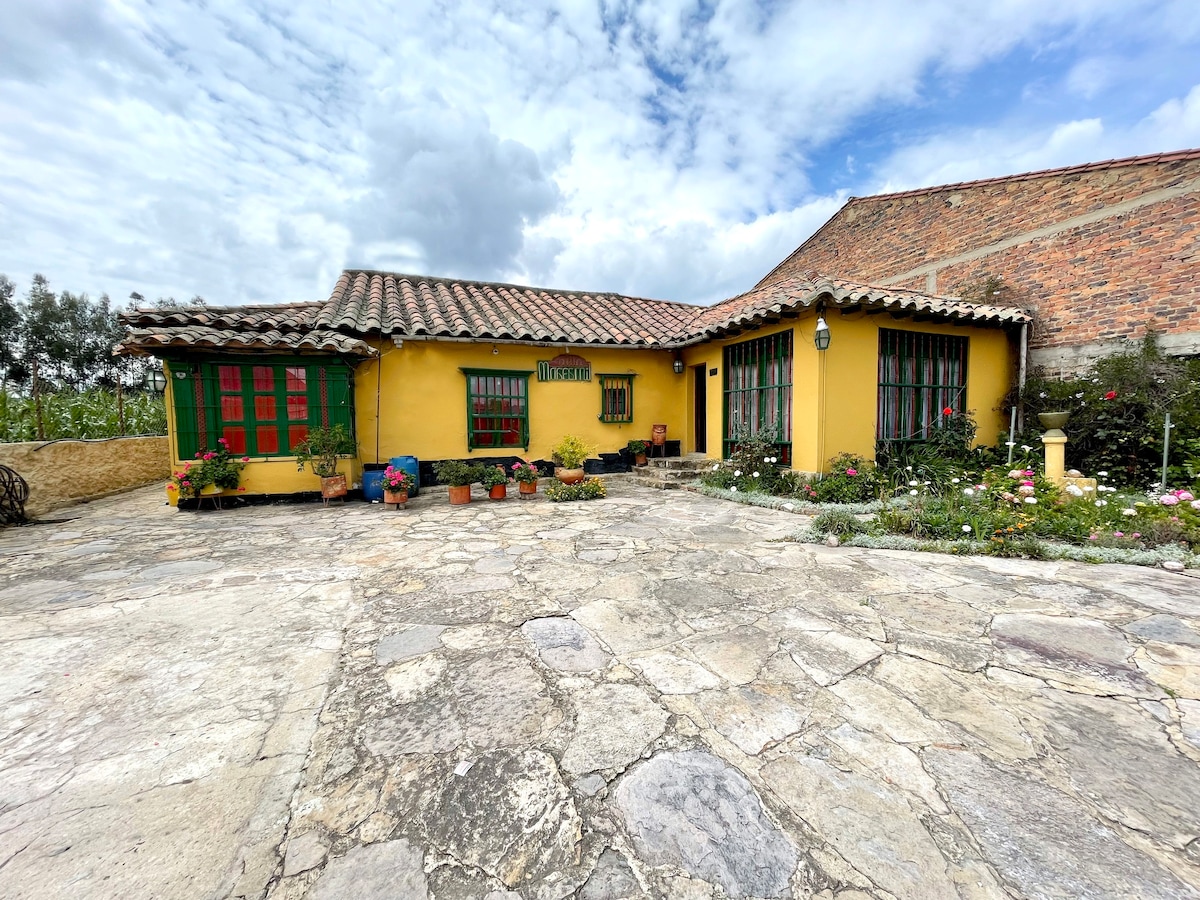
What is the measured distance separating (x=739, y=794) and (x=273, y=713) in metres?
1.94

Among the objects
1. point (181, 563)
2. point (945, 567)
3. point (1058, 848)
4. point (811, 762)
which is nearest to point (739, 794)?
point (811, 762)

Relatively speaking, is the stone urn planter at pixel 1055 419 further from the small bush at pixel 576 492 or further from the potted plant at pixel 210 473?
the potted plant at pixel 210 473

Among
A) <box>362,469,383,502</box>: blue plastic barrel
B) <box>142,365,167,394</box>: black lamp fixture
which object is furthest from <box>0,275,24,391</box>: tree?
<box>362,469,383,502</box>: blue plastic barrel

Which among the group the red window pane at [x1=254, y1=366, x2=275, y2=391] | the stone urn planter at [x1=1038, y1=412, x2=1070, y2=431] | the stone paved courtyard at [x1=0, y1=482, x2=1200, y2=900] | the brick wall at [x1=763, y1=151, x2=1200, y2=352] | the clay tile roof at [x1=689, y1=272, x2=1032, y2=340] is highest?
the brick wall at [x1=763, y1=151, x2=1200, y2=352]

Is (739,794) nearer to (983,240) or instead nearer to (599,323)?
(599,323)

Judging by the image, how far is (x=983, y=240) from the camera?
8.72 metres

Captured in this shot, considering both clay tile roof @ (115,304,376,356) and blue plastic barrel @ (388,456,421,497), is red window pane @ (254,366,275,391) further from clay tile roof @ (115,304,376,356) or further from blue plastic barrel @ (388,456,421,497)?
blue plastic barrel @ (388,456,421,497)

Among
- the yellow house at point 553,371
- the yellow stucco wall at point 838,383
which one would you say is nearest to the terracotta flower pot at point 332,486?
the yellow house at point 553,371

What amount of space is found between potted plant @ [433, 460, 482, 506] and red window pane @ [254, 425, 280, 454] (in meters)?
2.67

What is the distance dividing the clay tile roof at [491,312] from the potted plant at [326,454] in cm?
181

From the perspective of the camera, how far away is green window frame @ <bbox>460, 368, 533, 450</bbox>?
873 centimetres

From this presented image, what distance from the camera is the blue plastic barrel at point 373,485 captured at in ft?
23.6

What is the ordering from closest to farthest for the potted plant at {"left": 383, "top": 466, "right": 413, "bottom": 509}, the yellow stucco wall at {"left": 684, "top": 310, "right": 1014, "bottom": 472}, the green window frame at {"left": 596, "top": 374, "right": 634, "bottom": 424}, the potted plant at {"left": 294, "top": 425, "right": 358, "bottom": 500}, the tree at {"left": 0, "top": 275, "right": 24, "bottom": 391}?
the potted plant at {"left": 383, "top": 466, "right": 413, "bottom": 509} → the yellow stucco wall at {"left": 684, "top": 310, "right": 1014, "bottom": 472} → the potted plant at {"left": 294, "top": 425, "right": 358, "bottom": 500} → the green window frame at {"left": 596, "top": 374, "right": 634, "bottom": 424} → the tree at {"left": 0, "top": 275, "right": 24, "bottom": 391}

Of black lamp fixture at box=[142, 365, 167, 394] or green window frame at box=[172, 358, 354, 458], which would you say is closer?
green window frame at box=[172, 358, 354, 458]
